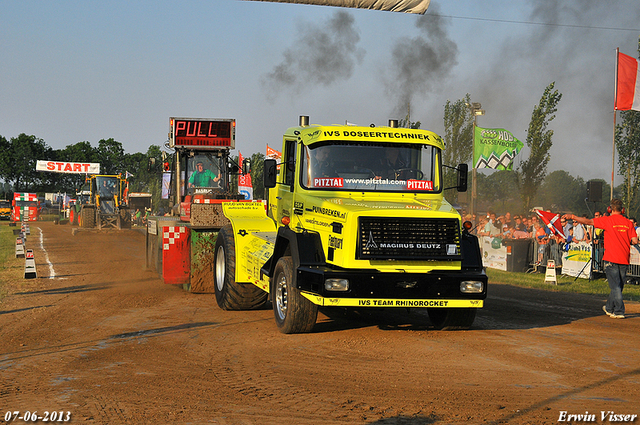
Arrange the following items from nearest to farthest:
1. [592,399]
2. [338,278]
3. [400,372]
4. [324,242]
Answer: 1. [592,399]
2. [400,372]
3. [338,278]
4. [324,242]

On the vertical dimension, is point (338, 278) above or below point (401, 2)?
A: below

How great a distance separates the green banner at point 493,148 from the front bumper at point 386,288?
17.8 m

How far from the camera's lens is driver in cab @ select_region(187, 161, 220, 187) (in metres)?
17.7

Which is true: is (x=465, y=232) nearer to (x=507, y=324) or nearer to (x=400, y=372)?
(x=507, y=324)

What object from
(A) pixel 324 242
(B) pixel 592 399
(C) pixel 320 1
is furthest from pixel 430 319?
(C) pixel 320 1

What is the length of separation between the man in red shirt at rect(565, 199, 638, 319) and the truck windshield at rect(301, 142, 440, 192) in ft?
10.5

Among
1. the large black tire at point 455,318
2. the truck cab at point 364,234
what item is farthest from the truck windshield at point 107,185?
the large black tire at point 455,318

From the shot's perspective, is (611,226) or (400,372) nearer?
(400,372)

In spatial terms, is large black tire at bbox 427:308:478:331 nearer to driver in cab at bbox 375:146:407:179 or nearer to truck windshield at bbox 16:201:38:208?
driver in cab at bbox 375:146:407:179

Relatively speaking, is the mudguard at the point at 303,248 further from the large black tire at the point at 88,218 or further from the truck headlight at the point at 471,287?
the large black tire at the point at 88,218

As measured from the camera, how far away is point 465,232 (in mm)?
8891

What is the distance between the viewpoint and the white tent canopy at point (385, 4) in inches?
344

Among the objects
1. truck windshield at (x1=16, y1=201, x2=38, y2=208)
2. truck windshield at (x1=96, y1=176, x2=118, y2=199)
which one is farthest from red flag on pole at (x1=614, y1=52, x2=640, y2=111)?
truck windshield at (x1=16, y1=201, x2=38, y2=208)

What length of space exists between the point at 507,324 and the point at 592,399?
13.4 ft
